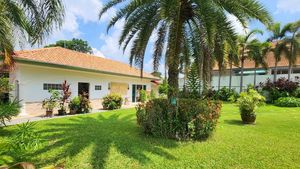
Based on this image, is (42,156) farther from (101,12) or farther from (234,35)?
(234,35)

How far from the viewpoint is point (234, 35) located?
924cm

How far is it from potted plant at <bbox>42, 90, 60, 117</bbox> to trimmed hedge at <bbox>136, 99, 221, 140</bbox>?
8.97 m

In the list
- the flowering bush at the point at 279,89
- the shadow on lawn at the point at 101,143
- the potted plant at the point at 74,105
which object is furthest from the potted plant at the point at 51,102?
the flowering bush at the point at 279,89

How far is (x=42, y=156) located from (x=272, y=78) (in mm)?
32125

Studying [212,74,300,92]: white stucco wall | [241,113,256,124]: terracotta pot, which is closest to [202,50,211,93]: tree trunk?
[241,113,256,124]: terracotta pot

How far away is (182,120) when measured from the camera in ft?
28.9

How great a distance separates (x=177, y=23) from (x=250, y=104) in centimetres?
731

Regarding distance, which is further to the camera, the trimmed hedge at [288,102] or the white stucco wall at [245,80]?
the white stucco wall at [245,80]

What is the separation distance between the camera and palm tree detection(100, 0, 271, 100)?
326 inches

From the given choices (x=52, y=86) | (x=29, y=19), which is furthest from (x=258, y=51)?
(x=29, y=19)

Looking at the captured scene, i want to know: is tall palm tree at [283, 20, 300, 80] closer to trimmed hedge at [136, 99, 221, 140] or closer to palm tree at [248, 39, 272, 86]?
palm tree at [248, 39, 272, 86]

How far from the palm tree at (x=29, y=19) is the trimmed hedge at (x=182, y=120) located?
15.3 feet

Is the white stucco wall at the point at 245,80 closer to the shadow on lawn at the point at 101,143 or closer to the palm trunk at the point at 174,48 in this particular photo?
the palm trunk at the point at 174,48

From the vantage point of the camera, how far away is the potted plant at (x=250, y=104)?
41.7 ft
